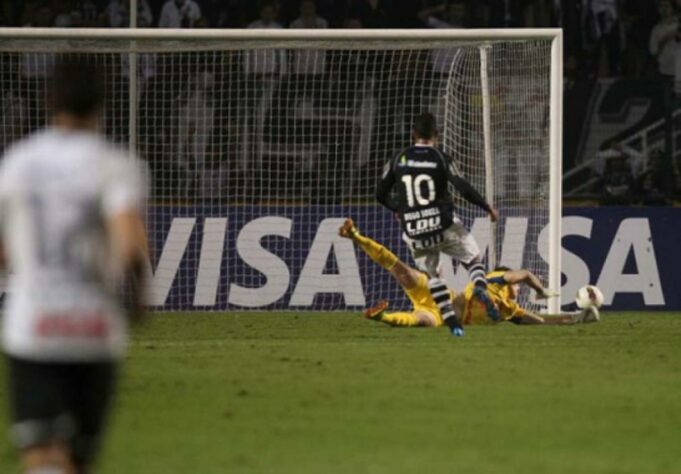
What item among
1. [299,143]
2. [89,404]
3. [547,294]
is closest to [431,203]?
[547,294]

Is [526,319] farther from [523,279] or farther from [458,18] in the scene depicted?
[458,18]

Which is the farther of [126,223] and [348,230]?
[348,230]

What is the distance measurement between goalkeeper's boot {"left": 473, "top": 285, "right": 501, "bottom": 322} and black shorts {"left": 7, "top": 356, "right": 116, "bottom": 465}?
10.9 m

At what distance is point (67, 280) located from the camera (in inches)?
224

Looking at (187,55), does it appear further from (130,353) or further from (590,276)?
(130,353)

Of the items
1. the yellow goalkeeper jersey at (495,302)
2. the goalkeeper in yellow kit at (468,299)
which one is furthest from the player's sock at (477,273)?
the yellow goalkeeper jersey at (495,302)

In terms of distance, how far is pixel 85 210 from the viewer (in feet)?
18.6

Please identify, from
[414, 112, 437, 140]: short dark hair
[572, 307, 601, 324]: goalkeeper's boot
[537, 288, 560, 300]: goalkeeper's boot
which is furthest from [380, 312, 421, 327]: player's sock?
[414, 112, 437, 140]: short dark hair

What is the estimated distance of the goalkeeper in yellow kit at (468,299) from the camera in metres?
16.3

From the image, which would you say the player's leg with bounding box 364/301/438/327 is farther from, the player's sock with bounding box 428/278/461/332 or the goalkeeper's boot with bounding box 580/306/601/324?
the goalkeeper's boot with bounding box 580/306/601/324

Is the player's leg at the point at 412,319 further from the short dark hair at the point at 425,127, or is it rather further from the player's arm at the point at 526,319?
the short dark hair at the point at 425,127

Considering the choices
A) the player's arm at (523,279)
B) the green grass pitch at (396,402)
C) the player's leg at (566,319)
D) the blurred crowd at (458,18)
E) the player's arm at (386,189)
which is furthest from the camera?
the blurred crowd at (458,18)

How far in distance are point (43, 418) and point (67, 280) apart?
1.44 feet

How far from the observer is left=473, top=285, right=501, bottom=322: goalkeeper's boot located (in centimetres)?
1645
